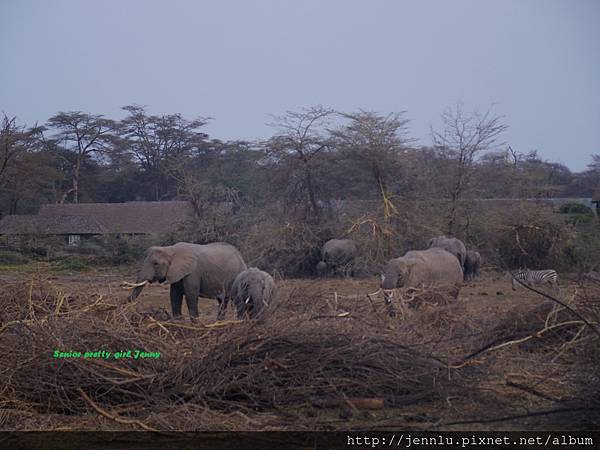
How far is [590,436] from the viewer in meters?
6.32

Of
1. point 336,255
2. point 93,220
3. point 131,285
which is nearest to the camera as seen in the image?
point 131,285

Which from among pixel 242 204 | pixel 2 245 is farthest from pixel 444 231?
pixel 2 245

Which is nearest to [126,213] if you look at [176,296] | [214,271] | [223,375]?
[214,271]

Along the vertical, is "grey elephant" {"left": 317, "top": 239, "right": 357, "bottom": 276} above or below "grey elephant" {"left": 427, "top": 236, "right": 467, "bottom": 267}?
below

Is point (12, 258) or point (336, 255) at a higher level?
point (336, 255)

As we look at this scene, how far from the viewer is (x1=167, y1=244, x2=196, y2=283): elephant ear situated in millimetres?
12906

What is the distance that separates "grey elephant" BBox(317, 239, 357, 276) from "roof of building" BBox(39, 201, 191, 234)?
7781 millimetres

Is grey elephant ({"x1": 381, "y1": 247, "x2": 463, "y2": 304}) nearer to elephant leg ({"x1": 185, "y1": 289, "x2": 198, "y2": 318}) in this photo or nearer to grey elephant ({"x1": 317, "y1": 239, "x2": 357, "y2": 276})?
→ elephant leg ({"x1": 185, "y1": 289, "x2": 198, "y2": 318})

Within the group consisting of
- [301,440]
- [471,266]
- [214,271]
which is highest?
[214,271]

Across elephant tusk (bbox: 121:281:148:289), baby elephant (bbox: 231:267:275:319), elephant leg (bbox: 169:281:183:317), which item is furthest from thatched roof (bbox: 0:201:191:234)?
baby elephant (bbox: 231:267:275:319)

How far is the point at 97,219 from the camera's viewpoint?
3155cm

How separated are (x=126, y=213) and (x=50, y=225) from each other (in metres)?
4.41

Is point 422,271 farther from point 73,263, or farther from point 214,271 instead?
point 73,263

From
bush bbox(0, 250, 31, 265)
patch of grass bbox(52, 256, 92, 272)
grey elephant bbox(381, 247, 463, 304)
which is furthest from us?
patch of grass bbox(52, 256, 92, 272)
